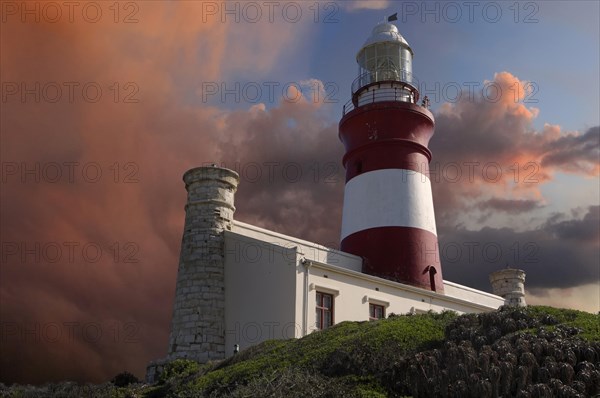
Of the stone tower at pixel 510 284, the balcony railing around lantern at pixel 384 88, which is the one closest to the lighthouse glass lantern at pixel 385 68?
the balcony railing around lantern at pixel 384 88

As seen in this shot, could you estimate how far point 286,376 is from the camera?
12102 millimetres

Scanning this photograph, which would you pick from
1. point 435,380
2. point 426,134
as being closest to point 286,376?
point 435,380

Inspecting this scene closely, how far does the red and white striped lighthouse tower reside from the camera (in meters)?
26.5

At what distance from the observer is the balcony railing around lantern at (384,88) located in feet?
95.3

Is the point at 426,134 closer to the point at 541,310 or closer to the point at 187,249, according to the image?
the point at 187,249

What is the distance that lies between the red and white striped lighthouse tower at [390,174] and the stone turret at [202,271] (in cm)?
653

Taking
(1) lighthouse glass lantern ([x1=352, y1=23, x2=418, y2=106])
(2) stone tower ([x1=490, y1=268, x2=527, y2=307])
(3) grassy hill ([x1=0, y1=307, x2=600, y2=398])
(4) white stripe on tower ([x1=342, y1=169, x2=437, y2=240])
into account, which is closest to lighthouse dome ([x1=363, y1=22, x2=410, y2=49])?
(1) lighthouse glass lantern ([x1=352, y1=23, x2=418, y2=106])

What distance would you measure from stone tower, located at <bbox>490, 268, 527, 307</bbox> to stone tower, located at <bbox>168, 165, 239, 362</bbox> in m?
20.7

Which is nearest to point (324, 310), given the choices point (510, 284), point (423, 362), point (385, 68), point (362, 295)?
point (362, 295)

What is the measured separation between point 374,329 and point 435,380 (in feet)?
11.5

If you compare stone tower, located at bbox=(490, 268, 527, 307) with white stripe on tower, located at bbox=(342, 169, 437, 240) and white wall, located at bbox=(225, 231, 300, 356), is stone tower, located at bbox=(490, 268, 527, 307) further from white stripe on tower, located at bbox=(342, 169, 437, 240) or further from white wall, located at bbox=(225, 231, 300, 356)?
white wall, located at bbox=(225, 231, 300, 356)

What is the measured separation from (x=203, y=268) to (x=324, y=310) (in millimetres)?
4319

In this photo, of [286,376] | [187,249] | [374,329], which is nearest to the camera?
[286,376]

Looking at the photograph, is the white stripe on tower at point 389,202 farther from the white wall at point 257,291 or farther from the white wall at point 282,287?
the white wall at point 257,291
